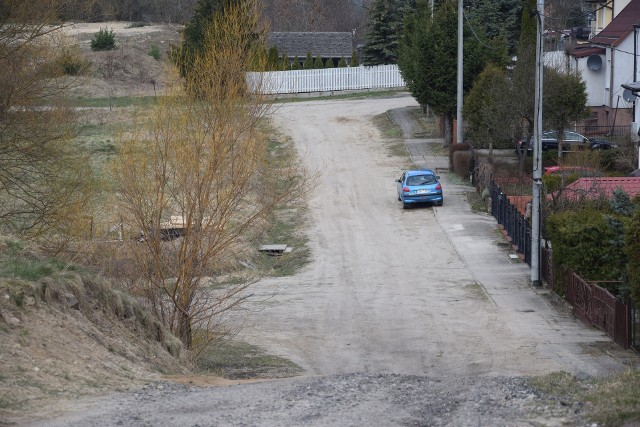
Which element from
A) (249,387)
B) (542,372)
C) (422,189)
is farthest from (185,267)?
(422,189)

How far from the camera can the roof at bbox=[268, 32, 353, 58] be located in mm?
74000

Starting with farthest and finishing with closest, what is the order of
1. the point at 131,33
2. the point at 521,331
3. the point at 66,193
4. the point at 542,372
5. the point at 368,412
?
the point at 131,33, the point at 66,193, the point at 521,331, the point at 542,372, the point at 368,412

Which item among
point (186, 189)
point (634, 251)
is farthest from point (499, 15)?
point (186, 189)

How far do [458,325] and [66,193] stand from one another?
10.1 m

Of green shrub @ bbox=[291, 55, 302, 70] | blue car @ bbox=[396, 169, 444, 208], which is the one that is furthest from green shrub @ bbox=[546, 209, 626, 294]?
green shrub @ bbox=[291, 55, 302, 70]

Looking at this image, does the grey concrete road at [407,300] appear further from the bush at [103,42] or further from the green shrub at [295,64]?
the bush at [103,42]

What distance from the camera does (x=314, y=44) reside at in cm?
7456

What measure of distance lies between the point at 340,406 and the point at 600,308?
38.5ft

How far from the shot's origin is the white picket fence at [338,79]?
210ft

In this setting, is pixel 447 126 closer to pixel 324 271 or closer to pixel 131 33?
pixel 324 271

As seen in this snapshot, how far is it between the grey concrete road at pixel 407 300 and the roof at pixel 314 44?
29.6 meters

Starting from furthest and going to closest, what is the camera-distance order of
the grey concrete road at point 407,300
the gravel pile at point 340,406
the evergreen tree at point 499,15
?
the evergreen tree at point 499,15 → the grey concrete road at point 407,300 → the gravel pile at point 340,406

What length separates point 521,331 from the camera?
72.0ft

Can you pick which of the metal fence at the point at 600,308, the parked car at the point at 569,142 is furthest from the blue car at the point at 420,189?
the metal fence at the point at 600,308
